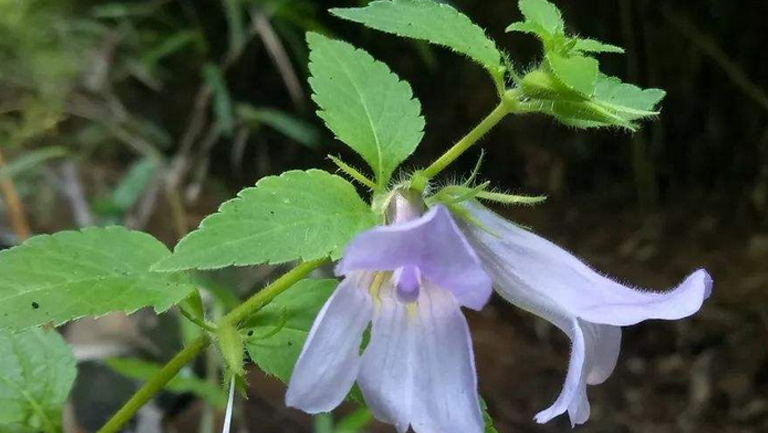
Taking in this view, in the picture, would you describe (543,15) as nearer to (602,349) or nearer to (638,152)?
(602,349)

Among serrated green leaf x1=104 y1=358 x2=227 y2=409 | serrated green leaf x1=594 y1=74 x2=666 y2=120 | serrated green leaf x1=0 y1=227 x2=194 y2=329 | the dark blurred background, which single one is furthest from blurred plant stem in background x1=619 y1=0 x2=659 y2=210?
serrated green leaf x1=0 y1=227 x2=194 y2=329

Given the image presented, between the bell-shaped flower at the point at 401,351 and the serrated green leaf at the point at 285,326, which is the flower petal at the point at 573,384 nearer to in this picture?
the bell-shaped flower at the point at 401,351

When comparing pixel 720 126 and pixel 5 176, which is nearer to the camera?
pixel 5 176

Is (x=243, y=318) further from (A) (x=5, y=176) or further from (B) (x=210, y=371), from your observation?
(A) (x=5, y=176)

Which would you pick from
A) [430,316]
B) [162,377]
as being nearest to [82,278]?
[162,377]

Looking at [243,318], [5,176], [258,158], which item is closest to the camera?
[243,318]

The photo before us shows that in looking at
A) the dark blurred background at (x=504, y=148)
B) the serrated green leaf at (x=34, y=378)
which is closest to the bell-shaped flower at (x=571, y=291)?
the serrated green leaf at (x=34, y=378)

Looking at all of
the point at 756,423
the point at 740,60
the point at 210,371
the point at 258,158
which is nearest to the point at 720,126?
the point at 740,60
